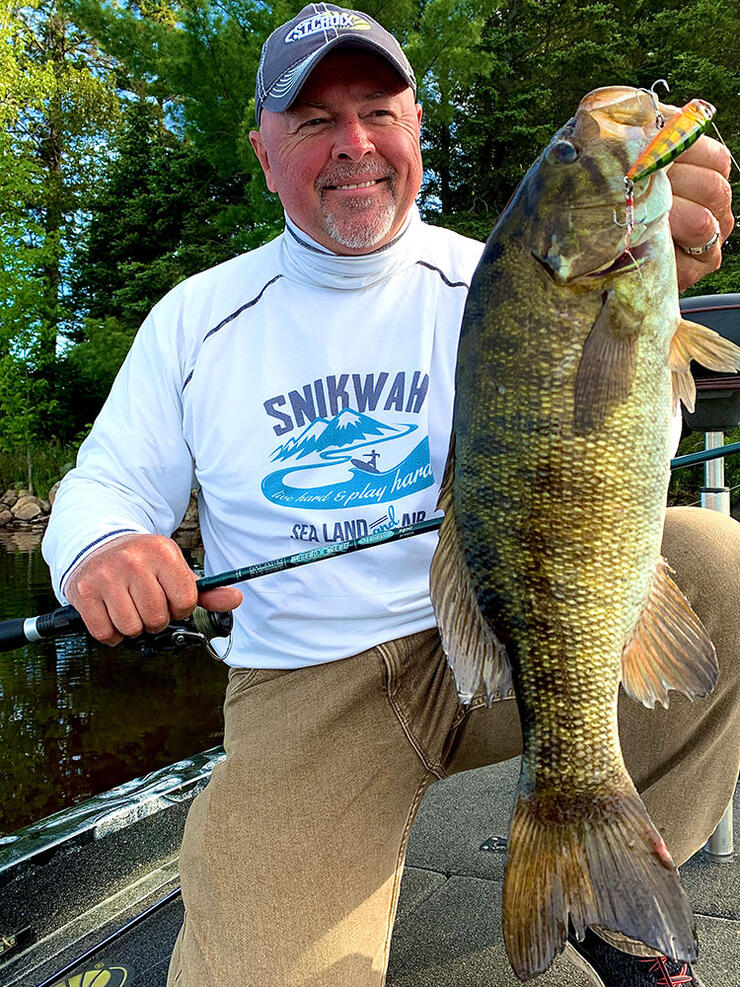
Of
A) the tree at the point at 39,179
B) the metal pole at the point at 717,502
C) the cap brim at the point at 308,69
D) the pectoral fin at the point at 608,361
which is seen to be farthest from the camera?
the tree at the point at 39,179

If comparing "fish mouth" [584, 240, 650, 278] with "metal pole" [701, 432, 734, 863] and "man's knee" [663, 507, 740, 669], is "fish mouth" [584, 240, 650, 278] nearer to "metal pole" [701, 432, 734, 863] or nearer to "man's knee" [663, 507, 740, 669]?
"man's knee" [663, 507, 740, 669]

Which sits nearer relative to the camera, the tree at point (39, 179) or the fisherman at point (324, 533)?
the fisherman at point (324, 533)

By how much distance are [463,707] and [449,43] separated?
58.6 feet

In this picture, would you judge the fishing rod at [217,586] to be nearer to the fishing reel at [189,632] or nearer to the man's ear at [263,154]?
the fishing reel at [189,632]

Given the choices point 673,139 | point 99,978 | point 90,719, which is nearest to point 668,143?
point 673,139

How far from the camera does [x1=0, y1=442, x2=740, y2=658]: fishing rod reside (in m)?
1.75

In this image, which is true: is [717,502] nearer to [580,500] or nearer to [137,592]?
[580,500]

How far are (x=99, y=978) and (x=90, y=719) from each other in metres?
4.63

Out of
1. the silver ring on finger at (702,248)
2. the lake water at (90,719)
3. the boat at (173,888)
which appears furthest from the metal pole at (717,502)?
the lake water at (90,719)

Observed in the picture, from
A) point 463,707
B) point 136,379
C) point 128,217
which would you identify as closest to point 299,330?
point 136,379

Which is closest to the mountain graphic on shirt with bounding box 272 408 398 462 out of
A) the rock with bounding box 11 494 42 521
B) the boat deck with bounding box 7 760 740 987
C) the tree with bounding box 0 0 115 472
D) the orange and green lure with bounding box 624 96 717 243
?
the orange and green lure with bounding box 624 96 717 243

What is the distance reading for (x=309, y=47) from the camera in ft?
7.42

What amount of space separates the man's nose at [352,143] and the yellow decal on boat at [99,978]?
2141 mm

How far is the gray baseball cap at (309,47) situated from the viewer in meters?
2.21
